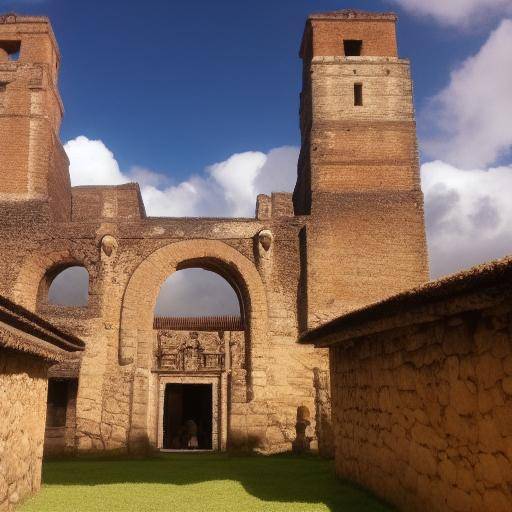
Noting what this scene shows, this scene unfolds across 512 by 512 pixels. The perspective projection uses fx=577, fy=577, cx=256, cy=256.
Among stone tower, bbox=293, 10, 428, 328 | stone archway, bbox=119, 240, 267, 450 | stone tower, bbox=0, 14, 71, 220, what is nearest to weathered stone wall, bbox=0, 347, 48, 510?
stone archway, bbox=119, 240, 267, 450

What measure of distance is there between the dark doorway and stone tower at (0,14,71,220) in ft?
31.1

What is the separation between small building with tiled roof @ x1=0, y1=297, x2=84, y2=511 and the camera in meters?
5.38

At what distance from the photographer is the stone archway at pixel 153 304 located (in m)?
13.4

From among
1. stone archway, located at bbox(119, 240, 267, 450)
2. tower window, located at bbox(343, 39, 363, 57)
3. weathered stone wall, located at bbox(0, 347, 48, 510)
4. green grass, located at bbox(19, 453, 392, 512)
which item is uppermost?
tower window, located at bbox(343, 39, 363, 57)

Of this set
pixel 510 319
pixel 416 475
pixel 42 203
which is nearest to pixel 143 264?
pixel 42 203

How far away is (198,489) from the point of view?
7.50 m

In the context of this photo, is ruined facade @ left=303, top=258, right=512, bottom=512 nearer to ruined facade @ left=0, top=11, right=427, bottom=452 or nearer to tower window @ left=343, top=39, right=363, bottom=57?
ruined facade @ left=0, top=11, right=427, bottom=452

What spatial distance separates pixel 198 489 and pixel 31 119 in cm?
1161

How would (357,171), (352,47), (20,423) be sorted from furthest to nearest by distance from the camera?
(352,47), (357,171), (20,423)

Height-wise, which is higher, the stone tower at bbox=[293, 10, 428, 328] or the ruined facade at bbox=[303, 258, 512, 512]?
the stone tower at bbox=[293, 10, 428, 328]

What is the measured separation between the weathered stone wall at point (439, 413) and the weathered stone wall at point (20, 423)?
3784 mm

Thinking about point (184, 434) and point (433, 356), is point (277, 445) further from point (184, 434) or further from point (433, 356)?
point (433, 356)

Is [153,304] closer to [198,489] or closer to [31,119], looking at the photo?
[31,119]

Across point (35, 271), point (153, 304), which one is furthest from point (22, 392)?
point (35, 271)
